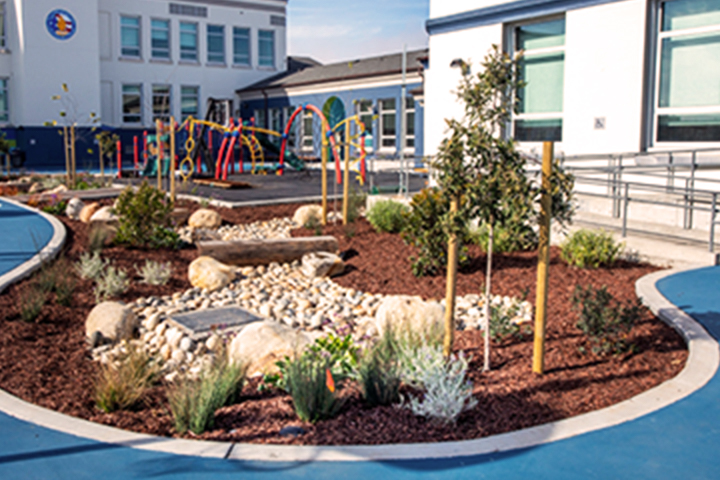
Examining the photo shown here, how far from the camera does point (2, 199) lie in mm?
17438

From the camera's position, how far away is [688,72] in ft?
37.1

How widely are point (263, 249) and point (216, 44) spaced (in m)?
33.3

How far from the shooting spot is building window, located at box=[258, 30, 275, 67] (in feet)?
139

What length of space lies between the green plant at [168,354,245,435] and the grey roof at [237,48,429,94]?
78.8 feet

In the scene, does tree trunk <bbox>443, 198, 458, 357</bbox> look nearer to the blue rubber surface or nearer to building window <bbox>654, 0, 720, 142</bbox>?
the blue rubber surface

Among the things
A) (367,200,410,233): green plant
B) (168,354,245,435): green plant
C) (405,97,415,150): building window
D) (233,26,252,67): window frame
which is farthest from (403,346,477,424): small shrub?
(233,26,252,67): window frame

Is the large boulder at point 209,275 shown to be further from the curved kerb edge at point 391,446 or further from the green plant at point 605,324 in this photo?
the green plant at point 605,324

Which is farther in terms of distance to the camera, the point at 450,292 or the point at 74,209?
the point at 74,209

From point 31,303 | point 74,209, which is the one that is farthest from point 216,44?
point 31,303

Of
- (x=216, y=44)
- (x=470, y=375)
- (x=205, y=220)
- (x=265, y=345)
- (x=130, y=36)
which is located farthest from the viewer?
(x=216, y=44)

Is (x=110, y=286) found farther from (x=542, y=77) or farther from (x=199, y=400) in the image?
(x=542, y=77)

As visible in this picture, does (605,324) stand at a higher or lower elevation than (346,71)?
lower

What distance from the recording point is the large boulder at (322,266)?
9.89 metres

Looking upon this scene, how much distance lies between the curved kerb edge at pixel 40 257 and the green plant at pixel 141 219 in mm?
975
